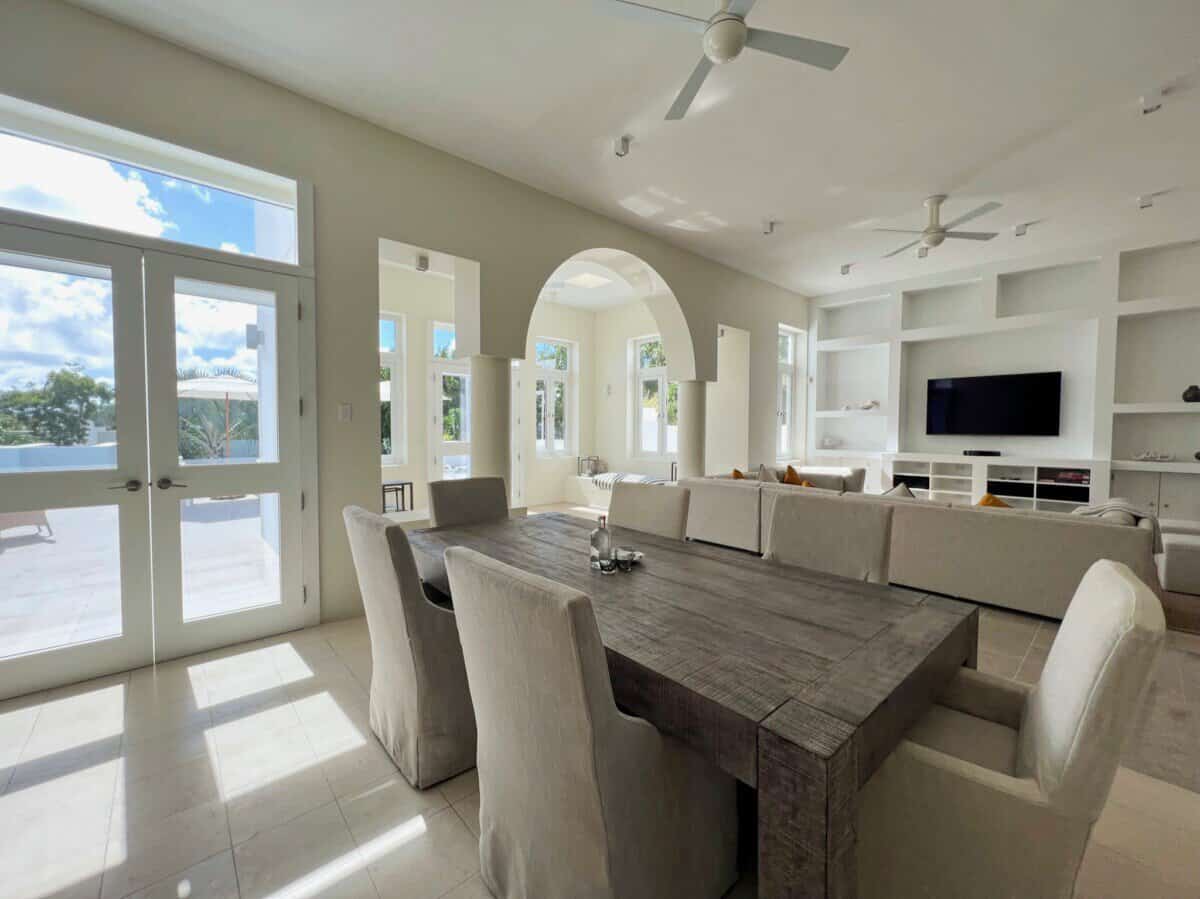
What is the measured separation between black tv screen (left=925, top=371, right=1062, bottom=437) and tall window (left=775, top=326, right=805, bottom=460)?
167cm

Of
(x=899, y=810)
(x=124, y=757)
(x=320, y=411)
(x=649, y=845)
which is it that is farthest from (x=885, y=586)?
(x=320, y=411)

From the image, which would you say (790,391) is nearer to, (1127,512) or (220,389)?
(1127,512)

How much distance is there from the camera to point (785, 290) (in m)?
7.25

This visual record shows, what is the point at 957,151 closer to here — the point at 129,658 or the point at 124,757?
the point at 124,757

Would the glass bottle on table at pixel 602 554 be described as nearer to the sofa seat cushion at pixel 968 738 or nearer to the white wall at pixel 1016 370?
the sofa seat cushion at pixel 968 738

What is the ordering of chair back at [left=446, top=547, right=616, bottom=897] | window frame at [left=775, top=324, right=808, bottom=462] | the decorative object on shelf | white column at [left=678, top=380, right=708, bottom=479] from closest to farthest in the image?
1. chair back at [left=446, top=547, right=616, bottom=897]
2. the decorative object on shelf
3. white column at [left=678, top=380, right=708, bottom=479]
4. window frame at [left=775, top=324, right=808, bottom=462]

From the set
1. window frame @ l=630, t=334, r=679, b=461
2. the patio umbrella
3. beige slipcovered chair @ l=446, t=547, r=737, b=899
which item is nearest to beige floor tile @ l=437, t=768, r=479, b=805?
beige slipcovered chair @ l=446, t=547, r=737, b=899

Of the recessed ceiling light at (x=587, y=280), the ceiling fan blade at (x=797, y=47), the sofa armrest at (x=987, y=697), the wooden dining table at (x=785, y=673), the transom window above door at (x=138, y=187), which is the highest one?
the recessed ceiling light at (x=587, y=280)

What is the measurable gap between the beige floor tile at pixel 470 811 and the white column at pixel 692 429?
4.37 metres

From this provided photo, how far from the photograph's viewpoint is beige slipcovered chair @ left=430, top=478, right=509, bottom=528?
281 centimetres

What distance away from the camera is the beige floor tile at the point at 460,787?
176 centimetres

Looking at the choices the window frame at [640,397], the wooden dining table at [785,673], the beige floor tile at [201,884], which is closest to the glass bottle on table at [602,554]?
the wooden dining table at [785,673]

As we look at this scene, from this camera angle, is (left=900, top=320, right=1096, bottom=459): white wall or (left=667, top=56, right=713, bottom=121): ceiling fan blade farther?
(left=900, top=320, right=1096, bottom=459): white wall

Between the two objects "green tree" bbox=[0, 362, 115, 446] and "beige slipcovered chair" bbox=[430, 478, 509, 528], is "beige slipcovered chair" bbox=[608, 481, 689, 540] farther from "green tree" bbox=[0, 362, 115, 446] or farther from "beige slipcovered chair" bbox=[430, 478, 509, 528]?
"green tree" bbox=[0, 362, 115, 446]
